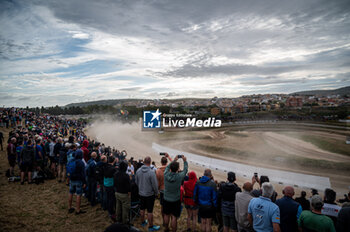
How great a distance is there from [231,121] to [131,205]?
58894 mm

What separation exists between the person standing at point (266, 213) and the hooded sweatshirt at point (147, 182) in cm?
250

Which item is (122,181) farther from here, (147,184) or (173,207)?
(173,207)

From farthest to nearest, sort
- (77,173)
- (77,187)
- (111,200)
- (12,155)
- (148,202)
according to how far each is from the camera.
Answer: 1. (12,155)
2. (77,187)
3. (77,173)
4. (111,200)
5. (148,202)

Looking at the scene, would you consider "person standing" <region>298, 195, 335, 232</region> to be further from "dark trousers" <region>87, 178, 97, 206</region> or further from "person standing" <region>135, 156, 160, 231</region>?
"dark trousers" <region>87, 178, 97, 206</region>

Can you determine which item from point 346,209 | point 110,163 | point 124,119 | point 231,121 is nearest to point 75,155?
point 110,163

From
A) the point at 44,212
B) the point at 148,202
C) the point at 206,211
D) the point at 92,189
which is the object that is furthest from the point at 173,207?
the point at 44,212

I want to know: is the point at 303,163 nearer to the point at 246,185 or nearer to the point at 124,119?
the point at 246,185

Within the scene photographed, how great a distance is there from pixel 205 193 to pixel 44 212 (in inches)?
215

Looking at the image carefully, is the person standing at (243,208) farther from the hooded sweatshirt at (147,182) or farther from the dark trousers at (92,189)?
the dark trousers at (92,189)

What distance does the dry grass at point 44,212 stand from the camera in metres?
5.52

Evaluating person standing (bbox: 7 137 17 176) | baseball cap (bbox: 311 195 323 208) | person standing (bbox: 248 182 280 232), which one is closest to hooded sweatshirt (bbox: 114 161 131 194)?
person standing (bbox: 248 182 280 232)

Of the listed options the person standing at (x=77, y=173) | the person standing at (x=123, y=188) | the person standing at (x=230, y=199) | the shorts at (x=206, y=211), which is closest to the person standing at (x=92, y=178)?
the person standing at (x=77, y=173)

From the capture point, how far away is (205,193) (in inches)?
189

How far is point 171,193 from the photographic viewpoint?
488cm
